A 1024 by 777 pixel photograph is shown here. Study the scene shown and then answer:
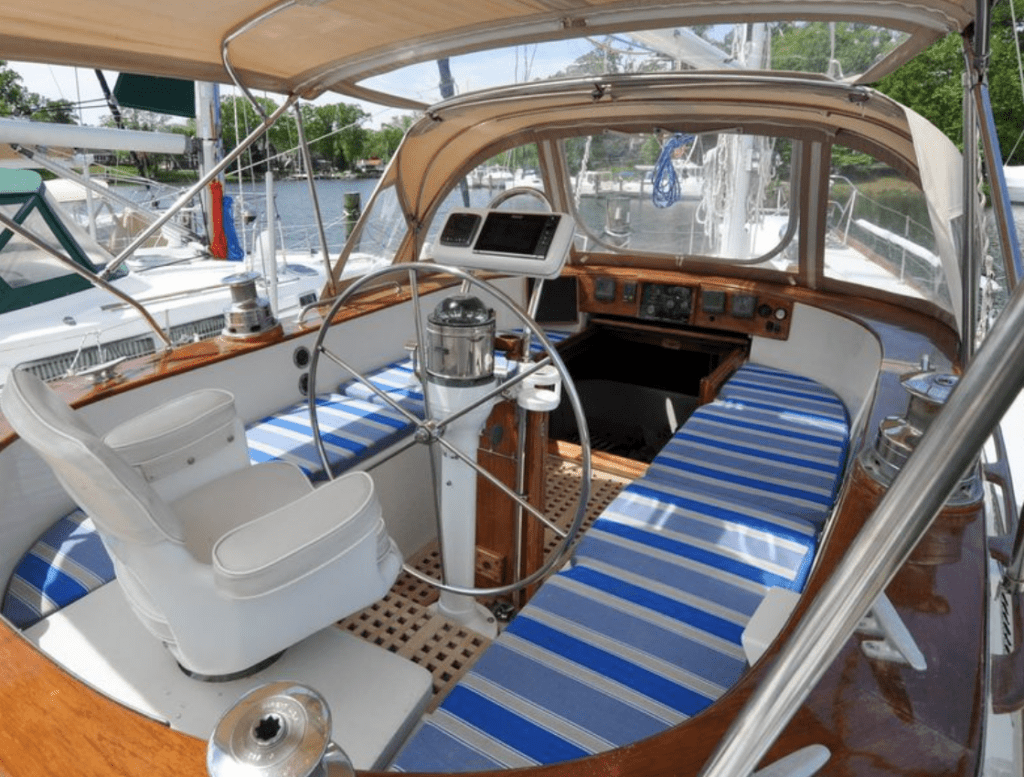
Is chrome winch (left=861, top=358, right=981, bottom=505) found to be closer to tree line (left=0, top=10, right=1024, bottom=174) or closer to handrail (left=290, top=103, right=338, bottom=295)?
tree line (left=0, top=10, right=1024, bottom=174)

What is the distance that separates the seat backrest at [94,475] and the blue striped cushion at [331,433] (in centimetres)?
88

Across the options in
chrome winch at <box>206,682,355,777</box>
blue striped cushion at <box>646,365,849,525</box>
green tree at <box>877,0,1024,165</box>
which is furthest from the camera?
green tree at <box>877,0,1024,165</box>

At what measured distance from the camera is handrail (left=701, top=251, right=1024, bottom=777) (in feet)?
1.00

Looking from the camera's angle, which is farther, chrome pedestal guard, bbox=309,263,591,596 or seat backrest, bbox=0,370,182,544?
chrome pedestal guard, bbox=309,263,591,596

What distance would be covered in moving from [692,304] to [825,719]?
2.87m

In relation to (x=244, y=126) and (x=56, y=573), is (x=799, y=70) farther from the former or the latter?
(x=244, y=126)

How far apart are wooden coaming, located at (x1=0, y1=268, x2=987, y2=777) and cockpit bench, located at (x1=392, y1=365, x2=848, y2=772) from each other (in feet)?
1.16

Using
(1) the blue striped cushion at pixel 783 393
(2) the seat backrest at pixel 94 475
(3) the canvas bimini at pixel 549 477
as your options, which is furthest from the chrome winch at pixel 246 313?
(1) the blue striped cushion at pixel 783 393

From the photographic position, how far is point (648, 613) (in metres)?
1.28

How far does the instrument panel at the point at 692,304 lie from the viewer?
3131 mm

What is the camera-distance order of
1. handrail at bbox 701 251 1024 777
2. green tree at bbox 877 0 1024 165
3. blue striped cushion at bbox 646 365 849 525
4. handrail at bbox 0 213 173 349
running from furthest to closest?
green tree at bbox 877 0 1024 165 < blue striped cushion at bbox 646 365 849 525 < handrail at bbox 0 213 173 349 < handrail at bbox 701 251 1024 777

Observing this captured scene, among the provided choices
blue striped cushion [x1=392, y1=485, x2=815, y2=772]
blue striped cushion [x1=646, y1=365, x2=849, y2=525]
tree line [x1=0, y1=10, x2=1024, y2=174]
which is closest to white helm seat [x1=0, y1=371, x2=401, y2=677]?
blue striped cushion [x1=392, y1=485, x2=815, y2=772]

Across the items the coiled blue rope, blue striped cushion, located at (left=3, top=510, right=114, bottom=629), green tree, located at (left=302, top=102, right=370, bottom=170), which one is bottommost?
blue striped cushion, located at (left=3, top=510, right=114, bottom=629)

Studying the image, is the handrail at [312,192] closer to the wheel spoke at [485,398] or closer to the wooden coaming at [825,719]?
the wheel spoke at [485,398]
